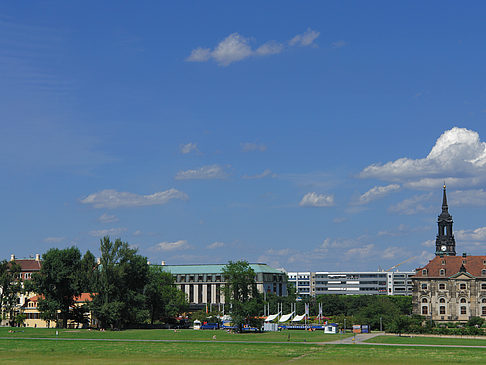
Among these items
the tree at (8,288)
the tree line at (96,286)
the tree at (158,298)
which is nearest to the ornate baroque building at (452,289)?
the tree at (158,298)

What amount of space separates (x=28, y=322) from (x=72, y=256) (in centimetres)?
2762

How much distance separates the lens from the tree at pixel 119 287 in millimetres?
142875

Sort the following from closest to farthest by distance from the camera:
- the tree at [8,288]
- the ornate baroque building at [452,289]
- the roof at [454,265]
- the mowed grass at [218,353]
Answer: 1. the mowed grass at [218,353]
2. the tree at [8,288]
3. the ornate baroque building at [452,289]
4. the roof at [454,265]

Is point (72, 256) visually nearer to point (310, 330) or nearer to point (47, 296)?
point (47, 296)

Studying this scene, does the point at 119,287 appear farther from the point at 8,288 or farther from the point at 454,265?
the point at 454,265

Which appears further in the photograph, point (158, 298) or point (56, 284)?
point (158, 298)

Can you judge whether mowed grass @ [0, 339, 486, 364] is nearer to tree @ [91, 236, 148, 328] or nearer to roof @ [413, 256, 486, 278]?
tree @ [91, 236, 148, 328]

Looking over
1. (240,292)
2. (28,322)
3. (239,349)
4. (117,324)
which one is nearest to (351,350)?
(239,349)

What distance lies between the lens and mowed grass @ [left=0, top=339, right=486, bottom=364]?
77.4 meters

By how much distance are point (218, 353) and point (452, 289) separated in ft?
397

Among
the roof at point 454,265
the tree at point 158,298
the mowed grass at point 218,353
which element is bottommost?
the mowed grass at point 218,353

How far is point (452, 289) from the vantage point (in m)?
188

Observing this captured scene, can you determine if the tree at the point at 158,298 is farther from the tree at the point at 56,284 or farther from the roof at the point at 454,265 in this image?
the roof at the point at 454,265

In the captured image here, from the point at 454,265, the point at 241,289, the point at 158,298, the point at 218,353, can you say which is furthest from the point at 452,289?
the point at 218,353
